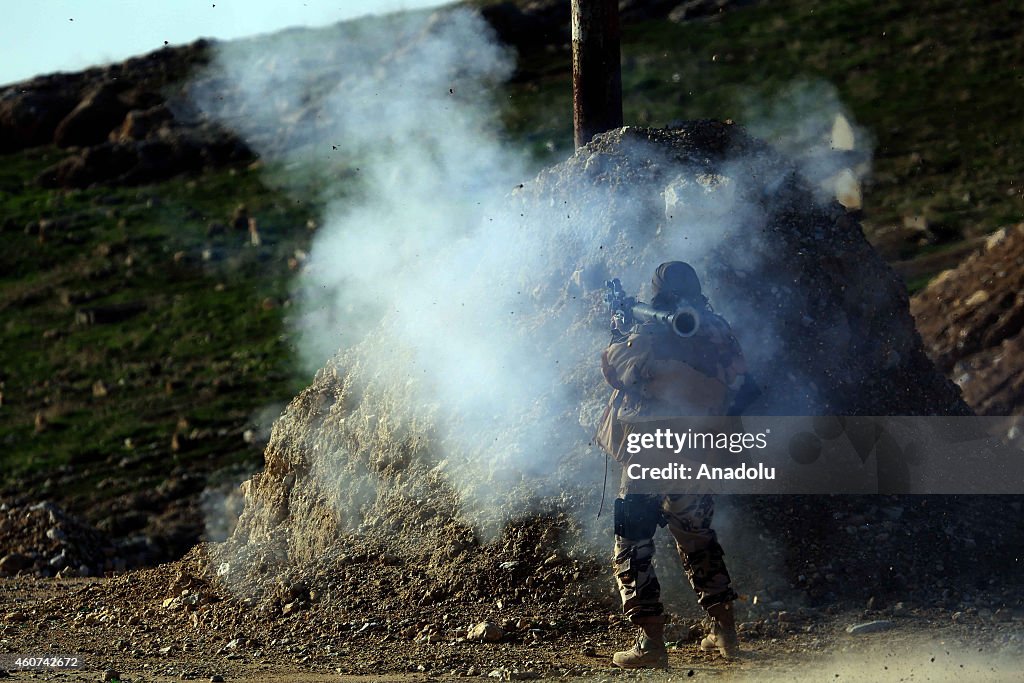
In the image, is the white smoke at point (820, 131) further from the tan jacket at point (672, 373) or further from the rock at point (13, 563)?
the tan jacket at point (672, 373)

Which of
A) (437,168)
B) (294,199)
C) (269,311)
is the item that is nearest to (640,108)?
(294,199)

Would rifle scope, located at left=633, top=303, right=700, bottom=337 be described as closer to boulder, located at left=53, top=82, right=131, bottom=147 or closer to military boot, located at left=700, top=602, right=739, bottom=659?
military boot, located at left=700, top=602, right=739, bottom=659

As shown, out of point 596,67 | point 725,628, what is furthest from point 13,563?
point 725,628

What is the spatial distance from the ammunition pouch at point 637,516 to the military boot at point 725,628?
1.61ft

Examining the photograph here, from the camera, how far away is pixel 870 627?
6738 mm

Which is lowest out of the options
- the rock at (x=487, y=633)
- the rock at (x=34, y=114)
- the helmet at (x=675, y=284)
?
the rock at (x=487, y=633)

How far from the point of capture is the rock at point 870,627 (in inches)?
264

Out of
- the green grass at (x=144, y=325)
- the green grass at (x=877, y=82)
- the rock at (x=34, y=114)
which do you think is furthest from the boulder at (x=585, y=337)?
the rock at (x=34, y=114)

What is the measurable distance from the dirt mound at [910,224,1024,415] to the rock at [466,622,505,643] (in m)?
6.35

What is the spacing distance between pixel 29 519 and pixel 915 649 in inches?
337

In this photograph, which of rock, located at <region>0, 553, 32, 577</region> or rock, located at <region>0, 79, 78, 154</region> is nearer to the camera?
rock, located at <region>0, 553, 32, 577</region>

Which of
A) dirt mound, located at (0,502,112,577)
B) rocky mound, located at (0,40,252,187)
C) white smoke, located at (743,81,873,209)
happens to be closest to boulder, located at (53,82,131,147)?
rocky mound, located at (0,40,252,187)

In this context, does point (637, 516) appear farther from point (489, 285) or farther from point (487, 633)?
point (489, 285)

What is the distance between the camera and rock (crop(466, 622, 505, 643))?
7031 mm
